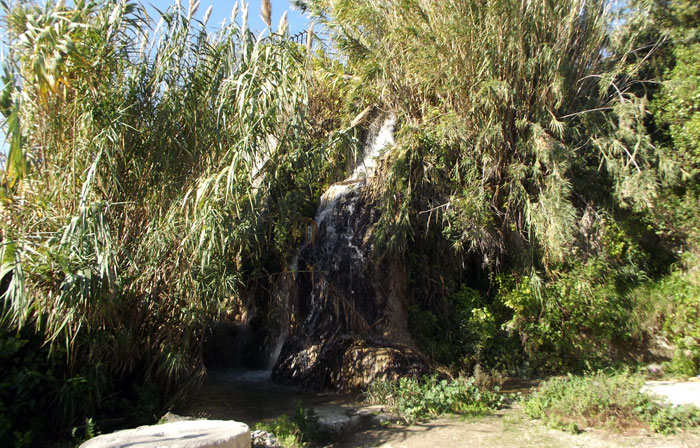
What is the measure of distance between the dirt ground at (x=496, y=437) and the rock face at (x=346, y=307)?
1663 mm

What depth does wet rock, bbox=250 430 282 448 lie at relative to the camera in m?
3.63

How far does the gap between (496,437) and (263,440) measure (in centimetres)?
205

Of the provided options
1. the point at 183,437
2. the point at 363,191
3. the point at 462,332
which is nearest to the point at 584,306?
the point at 462,332

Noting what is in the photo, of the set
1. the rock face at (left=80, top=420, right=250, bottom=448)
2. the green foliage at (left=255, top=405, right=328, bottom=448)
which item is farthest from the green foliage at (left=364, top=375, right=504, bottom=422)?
the rock face at (left=80, top=420, right=250, bottom=448)

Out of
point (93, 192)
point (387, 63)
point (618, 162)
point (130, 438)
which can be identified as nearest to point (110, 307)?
point (93, 192)

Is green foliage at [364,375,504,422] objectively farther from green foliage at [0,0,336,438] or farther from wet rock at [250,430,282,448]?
green foliage at [0,0,336,438]

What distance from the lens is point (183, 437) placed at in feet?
9.53

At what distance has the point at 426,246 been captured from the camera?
7867 millimetres

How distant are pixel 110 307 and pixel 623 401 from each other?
4.67 m

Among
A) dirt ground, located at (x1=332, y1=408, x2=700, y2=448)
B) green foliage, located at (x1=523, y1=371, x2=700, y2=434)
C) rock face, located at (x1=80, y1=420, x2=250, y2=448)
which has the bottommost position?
dirt ground, located at (x1=332, y1=408, x2=700, y2=448)

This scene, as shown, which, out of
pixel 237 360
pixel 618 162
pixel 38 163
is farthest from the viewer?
pixel 237 360

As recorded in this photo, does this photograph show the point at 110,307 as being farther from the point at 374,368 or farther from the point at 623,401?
the point at 623,401

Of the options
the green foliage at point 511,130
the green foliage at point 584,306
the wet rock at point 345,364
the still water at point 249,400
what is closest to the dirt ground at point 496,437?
the still water at point 249,400

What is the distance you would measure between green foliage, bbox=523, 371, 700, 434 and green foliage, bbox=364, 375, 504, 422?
631mm
